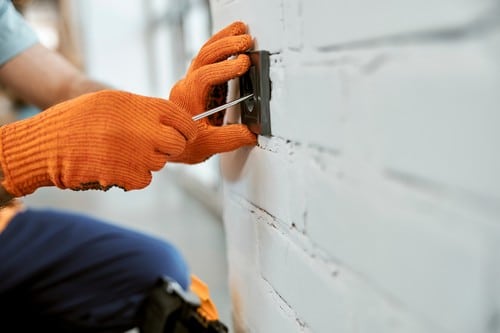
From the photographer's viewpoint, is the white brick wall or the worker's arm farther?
the worker's arm

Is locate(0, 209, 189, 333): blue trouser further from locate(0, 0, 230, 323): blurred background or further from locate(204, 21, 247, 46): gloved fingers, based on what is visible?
locate(204, 21, 247, 46): gloved fingers

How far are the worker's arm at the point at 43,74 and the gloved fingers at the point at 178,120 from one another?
597mm

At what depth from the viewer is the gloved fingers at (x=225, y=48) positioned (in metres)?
0.76

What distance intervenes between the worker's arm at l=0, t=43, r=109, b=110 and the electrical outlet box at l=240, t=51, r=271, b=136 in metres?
0.60

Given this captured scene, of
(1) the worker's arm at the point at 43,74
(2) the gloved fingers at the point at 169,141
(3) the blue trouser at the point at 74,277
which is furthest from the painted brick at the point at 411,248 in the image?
(3) the blue trouser at the point at 74,277

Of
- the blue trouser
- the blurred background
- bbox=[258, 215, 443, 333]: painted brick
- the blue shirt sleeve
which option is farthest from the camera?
the blurred background

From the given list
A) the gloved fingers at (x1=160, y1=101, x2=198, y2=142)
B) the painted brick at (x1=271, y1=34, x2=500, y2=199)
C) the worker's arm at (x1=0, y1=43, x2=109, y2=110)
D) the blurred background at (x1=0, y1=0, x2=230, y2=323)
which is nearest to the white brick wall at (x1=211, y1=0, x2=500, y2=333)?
the painted brick at (x1=271, y1=34, x2=500, y2=199)

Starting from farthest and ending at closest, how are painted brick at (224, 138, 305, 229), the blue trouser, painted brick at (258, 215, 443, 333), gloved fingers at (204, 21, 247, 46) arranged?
the blue trouser → gloved fingers at (204, 21, 247, 46) → painted brick at (224, 138, 305, 229) → painted brick at (258, 215, 443, 333)

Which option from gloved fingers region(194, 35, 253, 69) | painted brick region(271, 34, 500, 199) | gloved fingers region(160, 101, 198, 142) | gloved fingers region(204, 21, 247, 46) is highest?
gloved fingers region(204, 21, 247, 46)

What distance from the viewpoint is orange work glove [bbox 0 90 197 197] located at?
0.68m

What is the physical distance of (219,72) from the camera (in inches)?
29.8

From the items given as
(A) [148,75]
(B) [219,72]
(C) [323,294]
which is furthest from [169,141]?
(A) [148,75]

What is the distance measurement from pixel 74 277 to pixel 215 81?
38.3 inches

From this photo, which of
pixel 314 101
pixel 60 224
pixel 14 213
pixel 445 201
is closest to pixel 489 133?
pixel 445 201
